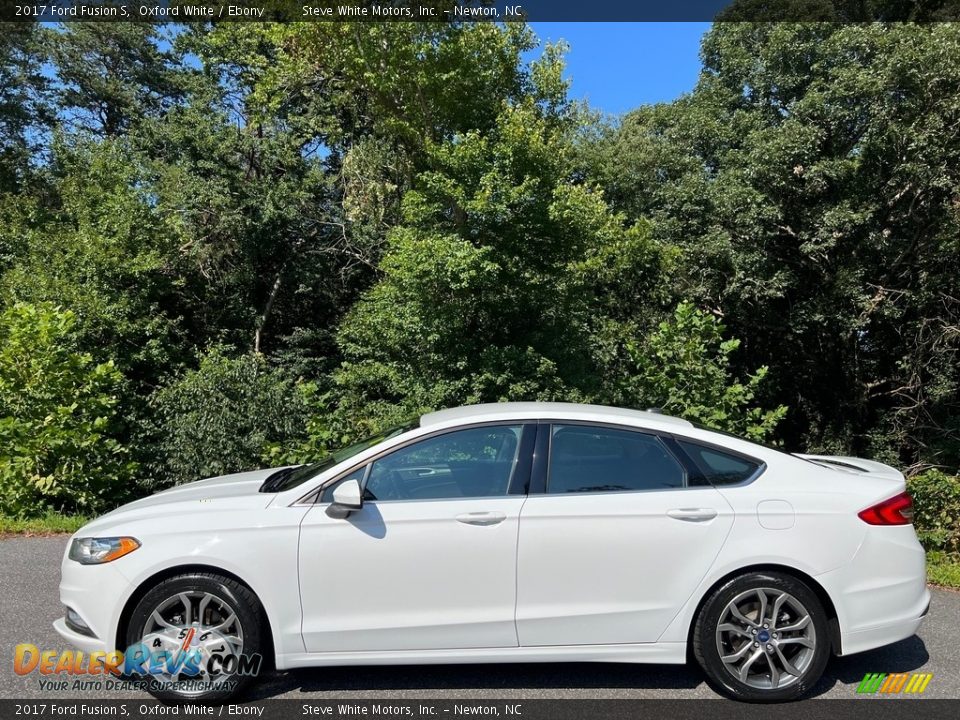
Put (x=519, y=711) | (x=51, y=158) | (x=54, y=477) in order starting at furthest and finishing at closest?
(x=51, y=158) → (x=54, y=477) → (x=519, y=711)

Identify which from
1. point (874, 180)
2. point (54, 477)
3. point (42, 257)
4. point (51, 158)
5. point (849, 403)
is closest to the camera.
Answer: point (54, 477)

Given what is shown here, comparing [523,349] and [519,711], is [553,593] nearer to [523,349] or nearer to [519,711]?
[519,711]

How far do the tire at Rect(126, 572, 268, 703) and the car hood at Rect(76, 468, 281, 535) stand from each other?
1.25 feet

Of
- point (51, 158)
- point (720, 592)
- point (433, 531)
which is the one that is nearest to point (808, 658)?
point (720, 592)

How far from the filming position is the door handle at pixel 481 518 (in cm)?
409

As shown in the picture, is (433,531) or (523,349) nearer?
(433,531)

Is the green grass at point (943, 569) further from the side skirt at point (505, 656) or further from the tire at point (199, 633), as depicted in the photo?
the tire at point (199, 633)

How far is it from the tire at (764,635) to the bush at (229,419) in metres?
7.94

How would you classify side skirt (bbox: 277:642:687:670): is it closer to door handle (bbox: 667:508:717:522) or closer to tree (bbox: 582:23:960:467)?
door handle (bbox: 667:508:717:522)

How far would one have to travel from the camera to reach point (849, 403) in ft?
60.1

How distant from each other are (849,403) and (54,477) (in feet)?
53.2

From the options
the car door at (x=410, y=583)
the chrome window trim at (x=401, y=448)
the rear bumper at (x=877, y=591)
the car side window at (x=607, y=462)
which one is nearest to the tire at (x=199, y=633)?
the car door at (x=410, y=583)

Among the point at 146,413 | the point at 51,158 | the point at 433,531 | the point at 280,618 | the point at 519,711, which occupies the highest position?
the point at 51,158

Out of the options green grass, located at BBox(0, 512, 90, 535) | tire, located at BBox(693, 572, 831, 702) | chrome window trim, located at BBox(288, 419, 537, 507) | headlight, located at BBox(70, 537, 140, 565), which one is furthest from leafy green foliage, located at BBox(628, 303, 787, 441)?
headlight, located at BBox(70, 537, 140, 565)
